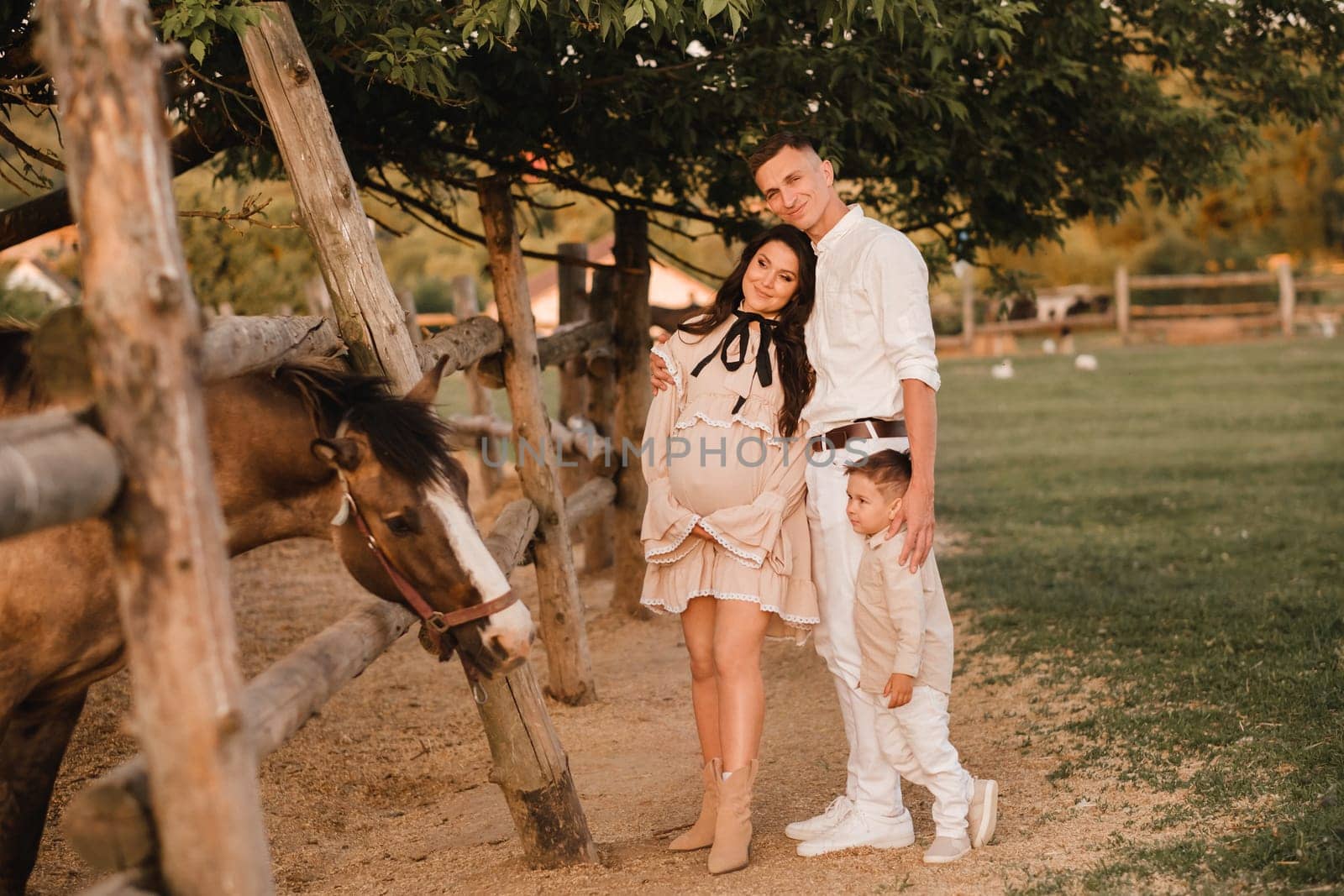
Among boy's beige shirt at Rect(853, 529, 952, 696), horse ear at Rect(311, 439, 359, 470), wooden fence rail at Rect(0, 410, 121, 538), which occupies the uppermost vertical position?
wooden fence rail at Rect(0, 410, 121, 538)

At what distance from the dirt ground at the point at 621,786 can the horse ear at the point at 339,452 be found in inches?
52.3

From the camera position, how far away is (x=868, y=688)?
3.31m

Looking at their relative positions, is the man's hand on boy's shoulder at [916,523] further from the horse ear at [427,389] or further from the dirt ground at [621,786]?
the horse ear at [427,389]

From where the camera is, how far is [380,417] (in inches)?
108

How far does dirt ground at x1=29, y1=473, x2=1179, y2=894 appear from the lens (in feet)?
10.8

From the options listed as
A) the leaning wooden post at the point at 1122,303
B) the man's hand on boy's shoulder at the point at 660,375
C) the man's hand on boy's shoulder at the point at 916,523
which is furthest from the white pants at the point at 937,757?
the leaning wooden post at the point at 1122,303

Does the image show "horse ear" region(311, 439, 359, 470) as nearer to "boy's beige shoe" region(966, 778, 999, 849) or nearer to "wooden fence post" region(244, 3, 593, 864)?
"wooden fence post" region(244, 3, 593, 864)

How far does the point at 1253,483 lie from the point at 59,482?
9.82 meters

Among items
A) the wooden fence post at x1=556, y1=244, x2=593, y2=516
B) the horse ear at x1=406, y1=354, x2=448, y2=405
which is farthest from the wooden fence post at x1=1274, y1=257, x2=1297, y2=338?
the horse ear at x1=406, y1=354, x2=448, y2=405

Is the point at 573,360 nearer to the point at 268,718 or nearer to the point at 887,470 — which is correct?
the point at 887,470

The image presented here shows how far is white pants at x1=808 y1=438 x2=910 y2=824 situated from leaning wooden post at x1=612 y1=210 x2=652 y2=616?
120 inches

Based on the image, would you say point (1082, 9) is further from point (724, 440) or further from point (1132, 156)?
point (724, 440)

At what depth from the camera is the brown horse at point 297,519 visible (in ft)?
8.86

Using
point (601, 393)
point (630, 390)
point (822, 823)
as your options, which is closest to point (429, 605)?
point (822, 823)
